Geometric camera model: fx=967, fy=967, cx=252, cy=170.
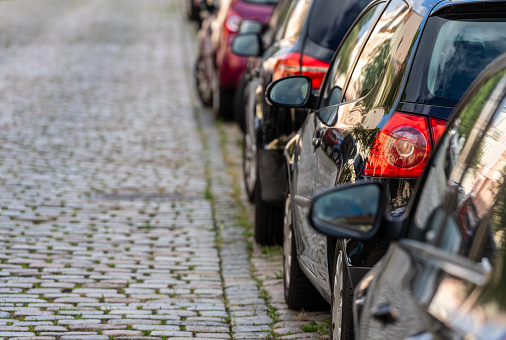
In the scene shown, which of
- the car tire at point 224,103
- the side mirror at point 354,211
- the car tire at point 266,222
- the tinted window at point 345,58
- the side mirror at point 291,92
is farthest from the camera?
the car tire at point 224,103

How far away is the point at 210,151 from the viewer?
36.8 feet

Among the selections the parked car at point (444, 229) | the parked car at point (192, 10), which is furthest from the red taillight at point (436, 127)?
the parked car at point (192, 10)

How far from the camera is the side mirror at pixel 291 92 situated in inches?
224

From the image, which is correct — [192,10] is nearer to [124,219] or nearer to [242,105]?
[242,105]

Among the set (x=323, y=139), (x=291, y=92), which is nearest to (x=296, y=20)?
(x=291, y=92)

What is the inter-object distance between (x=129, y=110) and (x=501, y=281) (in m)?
11.7

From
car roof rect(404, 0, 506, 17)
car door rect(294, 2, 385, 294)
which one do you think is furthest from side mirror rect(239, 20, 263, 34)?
car roof rect(404, 0, 506, 17)

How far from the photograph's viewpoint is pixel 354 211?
288 centimetres

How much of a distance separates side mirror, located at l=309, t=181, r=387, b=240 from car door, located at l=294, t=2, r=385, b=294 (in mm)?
1418

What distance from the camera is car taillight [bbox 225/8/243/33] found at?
1299 centimetres

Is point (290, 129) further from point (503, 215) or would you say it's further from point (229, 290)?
point (503, 215)

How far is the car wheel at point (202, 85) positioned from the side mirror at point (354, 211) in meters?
11.1

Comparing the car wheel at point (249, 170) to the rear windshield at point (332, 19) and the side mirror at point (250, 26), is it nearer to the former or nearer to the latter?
the rear windshield at point (332, 19)

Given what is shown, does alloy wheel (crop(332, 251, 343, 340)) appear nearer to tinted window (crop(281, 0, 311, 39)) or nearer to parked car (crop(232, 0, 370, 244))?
parked car (crop(232, 0, 370, 244))
